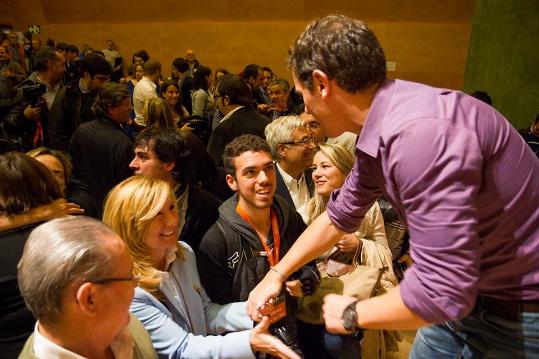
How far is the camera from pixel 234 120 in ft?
12.2

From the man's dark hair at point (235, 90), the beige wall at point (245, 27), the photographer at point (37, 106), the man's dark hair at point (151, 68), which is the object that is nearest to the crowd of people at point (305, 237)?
the man's dark hair at point (235, 90)

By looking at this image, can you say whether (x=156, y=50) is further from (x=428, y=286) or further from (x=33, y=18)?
(x=428, y=286)

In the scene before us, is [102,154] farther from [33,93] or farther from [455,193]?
[455,193]

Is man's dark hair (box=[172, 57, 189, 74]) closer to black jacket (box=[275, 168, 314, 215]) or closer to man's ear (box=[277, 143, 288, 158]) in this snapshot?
man's ear (box=[277, 143, 288, 158])

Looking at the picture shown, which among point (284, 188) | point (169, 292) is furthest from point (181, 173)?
point (169, 292)

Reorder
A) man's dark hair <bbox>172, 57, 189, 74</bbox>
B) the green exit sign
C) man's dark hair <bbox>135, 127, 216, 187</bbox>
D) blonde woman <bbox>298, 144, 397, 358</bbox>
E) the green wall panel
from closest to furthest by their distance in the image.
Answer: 1. blonde woman <bbox>298, 144, 397, 358</bbox>
2. man's dark hair <bbox>135, 127, 216, 187</bbox>
3. the green wall panel
4. man's dark hair <bbox>172, 57, 189, 74</bbox>
5. the green exit sign

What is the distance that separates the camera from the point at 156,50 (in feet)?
33.0

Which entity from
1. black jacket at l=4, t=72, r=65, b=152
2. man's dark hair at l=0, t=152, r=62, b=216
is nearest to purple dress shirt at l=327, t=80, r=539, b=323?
man's dark hair at l=0, t=152, r=62, b=216

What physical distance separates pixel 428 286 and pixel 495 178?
318 mm

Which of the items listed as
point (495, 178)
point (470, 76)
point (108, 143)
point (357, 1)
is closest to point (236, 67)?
point (357, 1)

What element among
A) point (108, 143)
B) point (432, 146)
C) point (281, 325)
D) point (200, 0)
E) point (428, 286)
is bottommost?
point (281, 325)

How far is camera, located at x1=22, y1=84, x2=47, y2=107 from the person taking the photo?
13.0 feet

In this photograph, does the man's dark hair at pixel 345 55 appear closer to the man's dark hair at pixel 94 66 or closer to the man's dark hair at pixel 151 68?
the man's dark hair at pixel 94 66

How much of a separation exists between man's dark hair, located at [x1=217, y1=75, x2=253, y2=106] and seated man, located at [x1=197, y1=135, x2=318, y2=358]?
1781 mm
